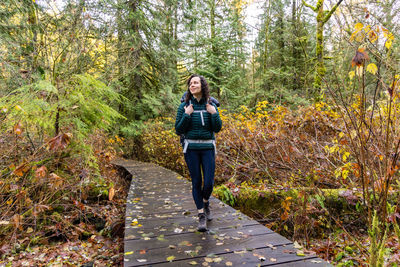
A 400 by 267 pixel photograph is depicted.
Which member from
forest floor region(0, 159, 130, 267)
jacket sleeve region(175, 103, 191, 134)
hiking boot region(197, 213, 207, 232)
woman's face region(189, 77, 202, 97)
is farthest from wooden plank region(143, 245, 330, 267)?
woman's face region(189, 77, 202, 97)

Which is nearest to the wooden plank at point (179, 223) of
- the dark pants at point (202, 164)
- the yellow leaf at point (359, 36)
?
the dark pants at point (202, 164)

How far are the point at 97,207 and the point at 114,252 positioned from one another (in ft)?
5.45

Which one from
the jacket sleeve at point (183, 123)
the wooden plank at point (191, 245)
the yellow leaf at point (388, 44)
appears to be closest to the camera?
the yellow leaf at point (388, 44)

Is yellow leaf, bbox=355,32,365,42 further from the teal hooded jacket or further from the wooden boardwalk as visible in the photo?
the wooden boardwalk

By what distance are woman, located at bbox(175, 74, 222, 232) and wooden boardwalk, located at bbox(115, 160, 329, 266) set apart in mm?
389

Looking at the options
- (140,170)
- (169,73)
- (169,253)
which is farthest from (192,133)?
(169,73)

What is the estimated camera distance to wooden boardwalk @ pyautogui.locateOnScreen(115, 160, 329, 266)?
272 cm

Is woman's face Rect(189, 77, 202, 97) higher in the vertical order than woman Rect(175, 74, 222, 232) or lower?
higher

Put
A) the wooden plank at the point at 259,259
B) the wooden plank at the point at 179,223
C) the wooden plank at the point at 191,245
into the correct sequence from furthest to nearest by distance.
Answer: the wooden plank at the point at 179,223 → the wooden plank at the point at 191,245 → the wooden plank at the point at 259,259

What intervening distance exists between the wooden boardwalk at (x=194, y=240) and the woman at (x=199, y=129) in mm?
389

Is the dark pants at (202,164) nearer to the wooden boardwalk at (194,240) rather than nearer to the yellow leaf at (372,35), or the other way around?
the wooden boardwalk at (194,240)

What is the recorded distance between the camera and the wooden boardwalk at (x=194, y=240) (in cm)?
272

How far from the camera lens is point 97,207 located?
5.96 m

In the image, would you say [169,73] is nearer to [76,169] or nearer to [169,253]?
[76,169]
